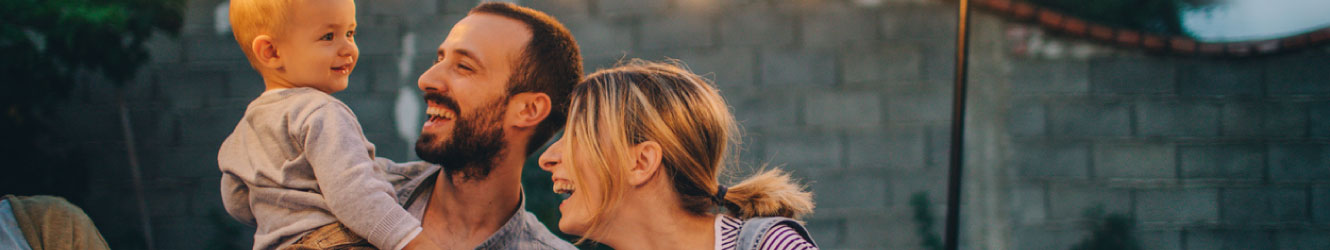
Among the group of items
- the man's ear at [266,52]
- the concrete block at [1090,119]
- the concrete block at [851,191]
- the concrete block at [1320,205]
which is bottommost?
the concrete block at [1320,205]

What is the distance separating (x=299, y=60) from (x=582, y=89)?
50 centimetres

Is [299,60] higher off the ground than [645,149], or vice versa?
[299,60]

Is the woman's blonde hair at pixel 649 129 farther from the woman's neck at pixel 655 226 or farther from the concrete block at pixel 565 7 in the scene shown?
the concrete block at pixel 565 7

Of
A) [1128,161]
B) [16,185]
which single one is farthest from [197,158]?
[1128,161]

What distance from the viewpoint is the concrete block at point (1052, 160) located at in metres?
3.83

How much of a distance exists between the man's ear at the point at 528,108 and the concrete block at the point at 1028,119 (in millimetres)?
2706

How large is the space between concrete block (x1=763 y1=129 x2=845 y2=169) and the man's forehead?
219cm

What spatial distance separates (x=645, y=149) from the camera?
1.53m

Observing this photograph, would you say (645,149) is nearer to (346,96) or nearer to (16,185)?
(346,96)

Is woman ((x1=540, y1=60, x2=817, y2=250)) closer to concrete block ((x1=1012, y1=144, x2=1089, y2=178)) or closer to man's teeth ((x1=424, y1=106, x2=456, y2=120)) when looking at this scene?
man's teeth ((x1=424, y1=106, x2=456, y2=120))

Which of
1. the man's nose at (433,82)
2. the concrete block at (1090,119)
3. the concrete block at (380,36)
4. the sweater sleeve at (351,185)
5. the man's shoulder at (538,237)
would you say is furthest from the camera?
the concrete block at (1090,119)

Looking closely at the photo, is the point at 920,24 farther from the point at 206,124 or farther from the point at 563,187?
the point at 206,124

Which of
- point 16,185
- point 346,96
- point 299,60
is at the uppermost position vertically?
point 299,60

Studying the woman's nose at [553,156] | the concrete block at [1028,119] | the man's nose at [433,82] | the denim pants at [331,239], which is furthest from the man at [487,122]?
the concrete block at [1028,119]
